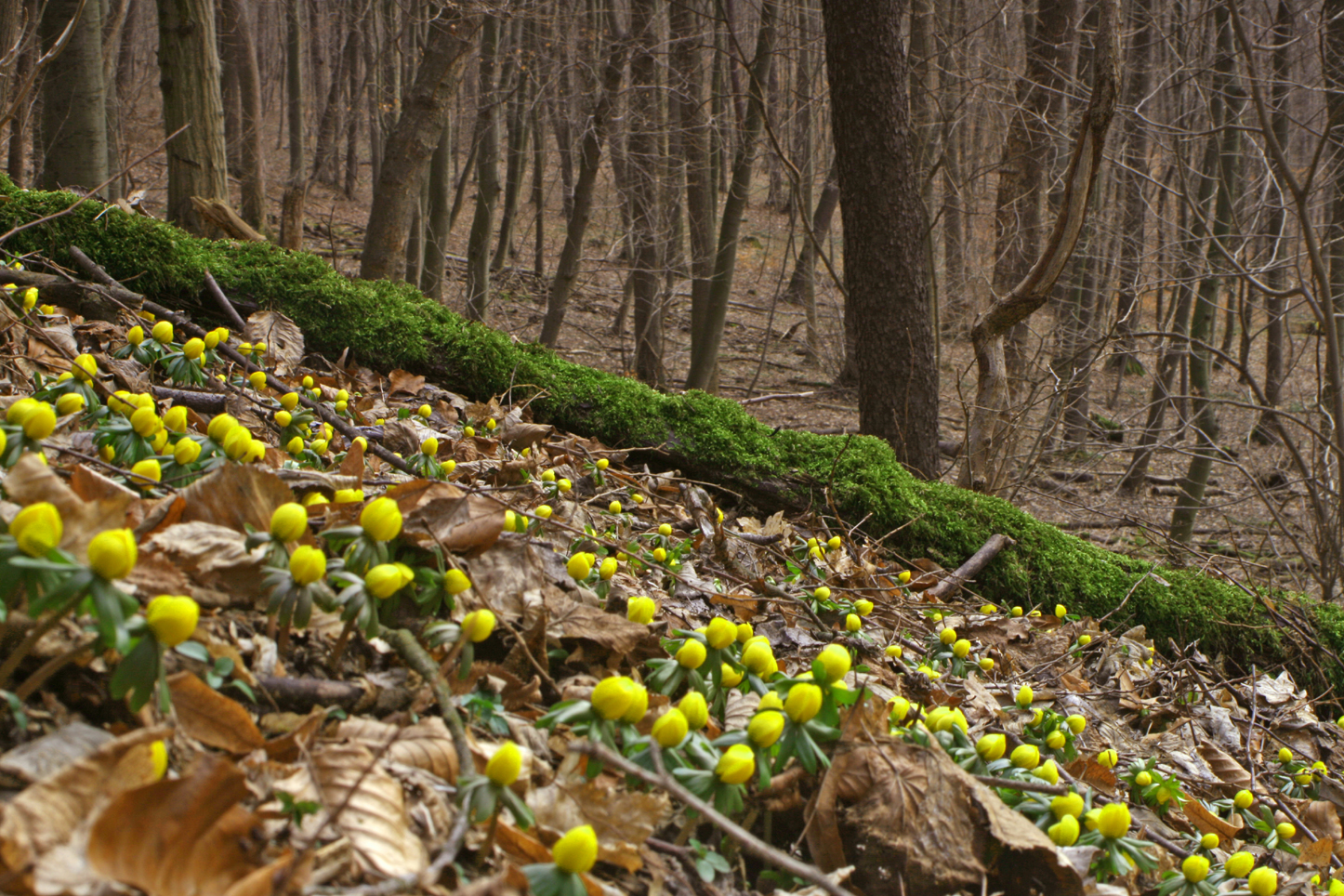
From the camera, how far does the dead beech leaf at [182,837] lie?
96 cm

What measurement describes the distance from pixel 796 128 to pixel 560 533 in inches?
451

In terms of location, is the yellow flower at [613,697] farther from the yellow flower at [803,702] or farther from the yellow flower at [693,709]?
the yellow flower at [803,702]

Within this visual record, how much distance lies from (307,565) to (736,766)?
726mm

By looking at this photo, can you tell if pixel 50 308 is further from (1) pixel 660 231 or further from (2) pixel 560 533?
(1) pixel 660 231

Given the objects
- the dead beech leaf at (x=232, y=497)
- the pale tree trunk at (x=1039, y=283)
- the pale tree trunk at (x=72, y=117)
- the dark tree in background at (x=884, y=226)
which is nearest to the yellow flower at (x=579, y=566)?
the dead beech leaf at (x=232, y=497)

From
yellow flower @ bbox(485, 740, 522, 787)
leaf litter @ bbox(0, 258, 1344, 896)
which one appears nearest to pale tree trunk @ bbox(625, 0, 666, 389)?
leaf litter @ bbox(0, 258, 1344, 896)

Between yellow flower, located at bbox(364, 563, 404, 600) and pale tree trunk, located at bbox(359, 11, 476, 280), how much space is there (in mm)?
6272


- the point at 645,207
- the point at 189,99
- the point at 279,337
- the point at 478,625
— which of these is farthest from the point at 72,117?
the point at 478,625

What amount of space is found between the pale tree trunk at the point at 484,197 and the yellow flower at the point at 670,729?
31.4 feet

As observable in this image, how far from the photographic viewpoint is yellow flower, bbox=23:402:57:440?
1420 millimetres

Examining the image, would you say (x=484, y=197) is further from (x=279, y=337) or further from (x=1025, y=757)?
(x=1025, y=757)

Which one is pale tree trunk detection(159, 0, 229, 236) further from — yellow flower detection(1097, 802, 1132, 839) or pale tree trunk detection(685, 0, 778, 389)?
yellow flower detection(1097, 802, 1132, 839)

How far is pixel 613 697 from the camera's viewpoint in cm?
133

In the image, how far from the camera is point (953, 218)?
13562mm
